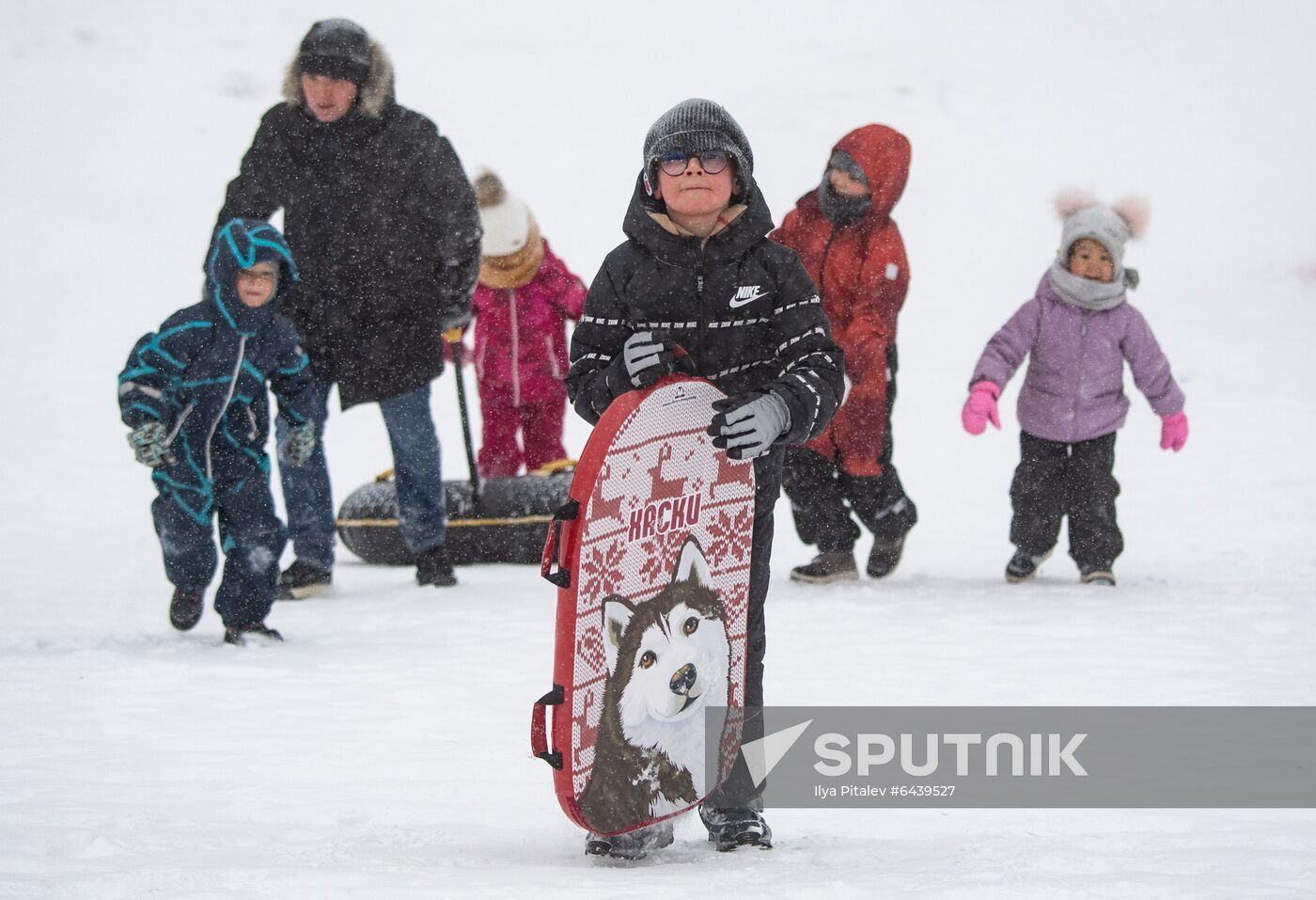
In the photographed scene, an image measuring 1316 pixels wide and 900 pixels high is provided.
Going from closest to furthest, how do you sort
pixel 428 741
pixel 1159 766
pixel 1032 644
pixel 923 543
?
1. pixel 1159 766
2. pixel 428 741
3. pixel 1032 644
4. pixel 923 543

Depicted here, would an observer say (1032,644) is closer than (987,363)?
Yes

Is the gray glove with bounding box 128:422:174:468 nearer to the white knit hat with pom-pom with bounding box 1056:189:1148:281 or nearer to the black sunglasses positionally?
the black sunglasses

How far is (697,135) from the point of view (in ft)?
8.43

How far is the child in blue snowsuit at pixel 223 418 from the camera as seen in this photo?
434 centimetres

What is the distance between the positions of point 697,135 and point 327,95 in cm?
313

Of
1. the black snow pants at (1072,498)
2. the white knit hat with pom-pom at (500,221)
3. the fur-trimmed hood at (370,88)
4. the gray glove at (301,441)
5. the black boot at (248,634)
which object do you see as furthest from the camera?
the white knit hat with pom-pom at (500,221)

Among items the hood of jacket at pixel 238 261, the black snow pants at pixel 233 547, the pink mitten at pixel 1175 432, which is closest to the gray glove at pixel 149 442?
the black snow pants at pixel 233 547

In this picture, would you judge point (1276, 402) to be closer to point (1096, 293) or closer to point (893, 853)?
point (1096, 293)

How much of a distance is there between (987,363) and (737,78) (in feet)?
32.9

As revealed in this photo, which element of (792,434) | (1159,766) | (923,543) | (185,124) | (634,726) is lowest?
(923,543)

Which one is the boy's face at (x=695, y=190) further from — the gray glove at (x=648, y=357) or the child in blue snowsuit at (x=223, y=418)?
the child in blue snowsuit at (x=223, y=418)

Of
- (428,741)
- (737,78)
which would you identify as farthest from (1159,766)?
(737,78)

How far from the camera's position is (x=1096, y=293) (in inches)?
216

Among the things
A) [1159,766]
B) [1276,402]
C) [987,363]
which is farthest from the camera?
[1276,402]
